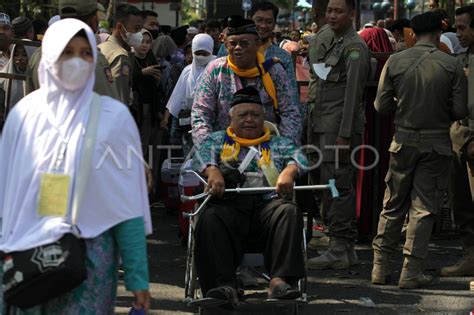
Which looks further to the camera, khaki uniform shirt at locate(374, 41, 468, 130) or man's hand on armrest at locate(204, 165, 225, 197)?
khaki uniform shirt at locate(374, 41, 468, 130)

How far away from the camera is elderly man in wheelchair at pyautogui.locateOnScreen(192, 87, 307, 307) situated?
6.88m

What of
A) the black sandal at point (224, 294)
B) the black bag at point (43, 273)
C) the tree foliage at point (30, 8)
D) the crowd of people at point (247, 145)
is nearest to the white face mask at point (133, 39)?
the crowd of people at point (247, 145)

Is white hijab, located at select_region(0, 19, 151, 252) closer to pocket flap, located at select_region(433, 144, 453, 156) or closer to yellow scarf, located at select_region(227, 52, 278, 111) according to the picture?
yellow scarf, located at select_region(227, 52, 278, 111)

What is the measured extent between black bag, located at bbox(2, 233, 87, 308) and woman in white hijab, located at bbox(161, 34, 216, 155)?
6.03 m

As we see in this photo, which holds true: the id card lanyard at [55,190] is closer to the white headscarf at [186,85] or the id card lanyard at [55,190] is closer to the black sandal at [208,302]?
the black sandal at [208,302]

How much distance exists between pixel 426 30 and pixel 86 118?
450 cm

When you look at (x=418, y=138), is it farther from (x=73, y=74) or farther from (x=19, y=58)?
(x=73, y=74)

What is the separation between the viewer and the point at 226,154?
738 cm

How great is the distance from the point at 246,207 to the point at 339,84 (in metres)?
2.07

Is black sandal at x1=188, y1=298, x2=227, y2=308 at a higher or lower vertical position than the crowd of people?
lower

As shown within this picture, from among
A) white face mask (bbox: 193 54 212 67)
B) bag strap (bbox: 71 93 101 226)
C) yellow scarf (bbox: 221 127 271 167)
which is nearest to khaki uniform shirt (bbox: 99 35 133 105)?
yellow scarf (bbox: 221 127 271 167)

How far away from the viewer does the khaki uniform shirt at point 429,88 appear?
806 cm

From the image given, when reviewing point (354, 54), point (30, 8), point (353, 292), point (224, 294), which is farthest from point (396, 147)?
point (30, 8)

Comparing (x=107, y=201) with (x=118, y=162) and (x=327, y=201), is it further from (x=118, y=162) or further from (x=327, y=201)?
(x=327, y=201)
